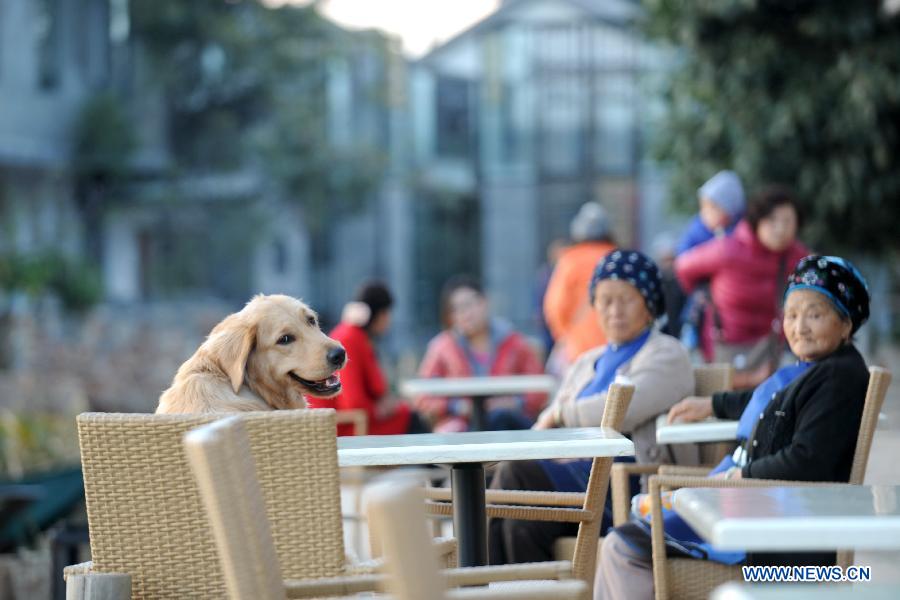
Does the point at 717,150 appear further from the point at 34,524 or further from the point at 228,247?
the point at 228,247

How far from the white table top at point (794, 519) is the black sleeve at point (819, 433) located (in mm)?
819

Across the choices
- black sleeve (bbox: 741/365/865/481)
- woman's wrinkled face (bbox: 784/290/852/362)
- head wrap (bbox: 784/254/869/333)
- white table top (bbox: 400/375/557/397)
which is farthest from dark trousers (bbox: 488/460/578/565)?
white table top (bbox: 400/375/557/397)

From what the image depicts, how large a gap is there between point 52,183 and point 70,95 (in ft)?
4.33

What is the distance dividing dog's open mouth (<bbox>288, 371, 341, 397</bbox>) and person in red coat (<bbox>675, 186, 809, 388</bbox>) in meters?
2.87

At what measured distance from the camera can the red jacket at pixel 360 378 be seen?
690 centimetres

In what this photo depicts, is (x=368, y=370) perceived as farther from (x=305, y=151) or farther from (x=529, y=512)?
(x=305, y=151)

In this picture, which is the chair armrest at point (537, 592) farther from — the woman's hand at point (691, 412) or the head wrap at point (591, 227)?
the head wrap at point (591, 227)

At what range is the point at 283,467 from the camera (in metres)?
2.54

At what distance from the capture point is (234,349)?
3443 millimetres

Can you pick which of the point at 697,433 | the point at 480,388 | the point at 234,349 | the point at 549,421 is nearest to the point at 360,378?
the point at 480,388

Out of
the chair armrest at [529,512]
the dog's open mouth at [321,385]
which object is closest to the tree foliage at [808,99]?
the chair armrest at [529,512]

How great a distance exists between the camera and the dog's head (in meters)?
3.44

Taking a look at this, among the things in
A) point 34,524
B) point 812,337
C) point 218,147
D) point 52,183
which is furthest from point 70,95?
point 812,337

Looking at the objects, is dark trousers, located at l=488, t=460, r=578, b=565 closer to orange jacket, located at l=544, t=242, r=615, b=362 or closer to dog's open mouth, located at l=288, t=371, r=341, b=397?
dog's open mouth, located at l=288, t=371, r=341, b=397
